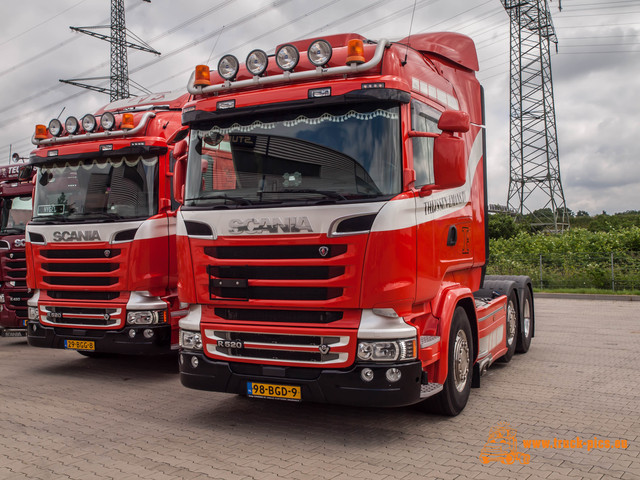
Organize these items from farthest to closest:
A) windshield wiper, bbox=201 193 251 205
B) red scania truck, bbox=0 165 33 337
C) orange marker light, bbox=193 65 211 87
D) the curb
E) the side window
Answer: the curb
red scania truck, bbox=0 165 33 337
orange marker light, bbox=193 65 211 87
windshield wiper, bbox=201 193 251 205
the side window

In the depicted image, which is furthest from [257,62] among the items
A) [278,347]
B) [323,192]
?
[278,347]

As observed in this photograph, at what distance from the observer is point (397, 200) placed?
209 inches

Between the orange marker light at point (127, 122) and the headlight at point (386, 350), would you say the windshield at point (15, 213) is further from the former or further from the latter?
the headlight at point (386, 350)

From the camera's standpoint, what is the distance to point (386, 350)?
5293 mm

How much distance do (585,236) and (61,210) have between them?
22.8 meters

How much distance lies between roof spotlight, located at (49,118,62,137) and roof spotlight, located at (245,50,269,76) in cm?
421

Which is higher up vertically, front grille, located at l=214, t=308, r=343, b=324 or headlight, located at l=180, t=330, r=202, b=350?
front grille, located at l=214, t=308, r=343, b=324

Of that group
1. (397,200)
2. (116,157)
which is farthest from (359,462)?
(116,157)

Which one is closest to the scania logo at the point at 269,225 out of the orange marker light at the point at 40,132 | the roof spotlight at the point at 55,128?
the roof spotlight at the point at 55,128

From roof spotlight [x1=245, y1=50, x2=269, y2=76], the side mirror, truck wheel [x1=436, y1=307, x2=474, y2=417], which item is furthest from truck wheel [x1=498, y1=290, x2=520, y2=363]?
roof spotlight [x1=245, y1=50, x2=269, y2=76]

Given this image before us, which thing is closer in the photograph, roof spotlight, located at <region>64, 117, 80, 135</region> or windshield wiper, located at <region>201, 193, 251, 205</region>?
windshield wiper, located at <region>201, 193, 251, 205</region>

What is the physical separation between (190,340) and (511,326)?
538cm

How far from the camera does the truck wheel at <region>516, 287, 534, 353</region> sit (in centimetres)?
998

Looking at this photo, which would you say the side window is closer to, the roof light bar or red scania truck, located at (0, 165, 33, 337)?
the roof light bar
